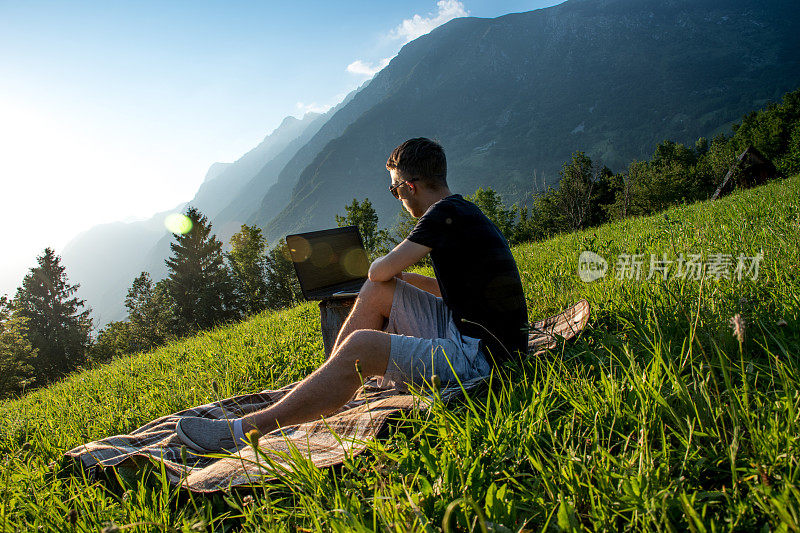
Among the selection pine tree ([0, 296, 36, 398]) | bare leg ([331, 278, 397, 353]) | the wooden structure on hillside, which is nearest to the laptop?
bare leg ([331, 278, 397, 353])

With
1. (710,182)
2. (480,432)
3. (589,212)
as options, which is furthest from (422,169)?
(710,182)

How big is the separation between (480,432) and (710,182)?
6905 cm

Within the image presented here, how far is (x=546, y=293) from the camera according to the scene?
428 centimetres

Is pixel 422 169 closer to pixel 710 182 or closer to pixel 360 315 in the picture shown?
pixel 360 315

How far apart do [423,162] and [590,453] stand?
231cm

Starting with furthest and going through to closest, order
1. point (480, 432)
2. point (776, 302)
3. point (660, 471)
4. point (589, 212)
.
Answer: point (589, 212) → point (776, 302) → point (480, 432) → point (660, 471)

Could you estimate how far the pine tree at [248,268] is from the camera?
49.9 m

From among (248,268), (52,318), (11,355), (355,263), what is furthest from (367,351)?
(52,318)

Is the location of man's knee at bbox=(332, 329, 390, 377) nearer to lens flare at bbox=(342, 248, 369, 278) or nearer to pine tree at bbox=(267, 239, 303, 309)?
lens flare at bbox=(342, 248, 369, 278)

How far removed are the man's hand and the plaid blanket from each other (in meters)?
0.84

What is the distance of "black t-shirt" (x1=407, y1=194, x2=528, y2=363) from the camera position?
8.25 ft

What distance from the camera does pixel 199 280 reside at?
49000 millimetres

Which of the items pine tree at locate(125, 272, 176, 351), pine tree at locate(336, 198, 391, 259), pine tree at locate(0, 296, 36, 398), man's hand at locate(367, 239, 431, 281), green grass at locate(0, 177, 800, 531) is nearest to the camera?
green grass at locate(0, 177, 800, 531)

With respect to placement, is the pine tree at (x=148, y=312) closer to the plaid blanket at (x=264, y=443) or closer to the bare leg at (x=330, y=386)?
the plaid blanket at (x=264, y=443)
